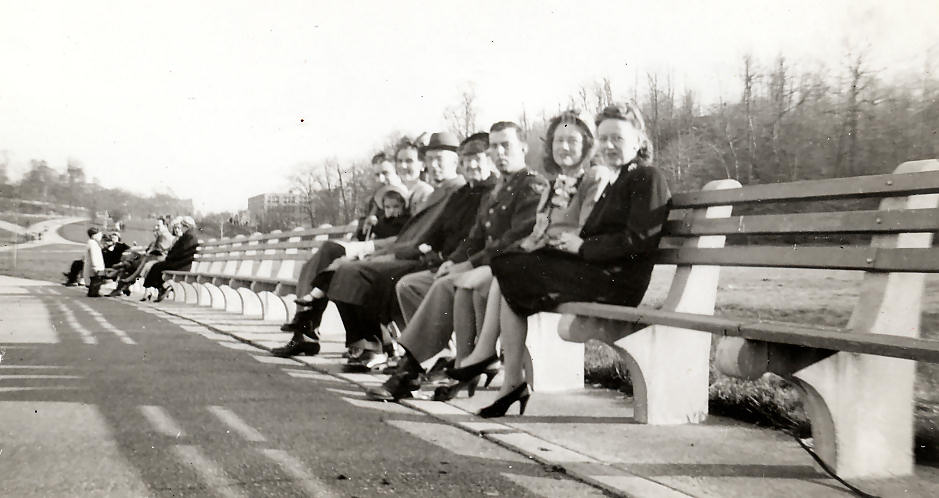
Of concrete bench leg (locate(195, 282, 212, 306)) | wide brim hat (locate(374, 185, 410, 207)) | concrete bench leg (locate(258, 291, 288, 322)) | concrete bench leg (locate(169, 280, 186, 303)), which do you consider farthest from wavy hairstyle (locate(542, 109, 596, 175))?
concrete bench leg (locate(169, 280, 186, 303))

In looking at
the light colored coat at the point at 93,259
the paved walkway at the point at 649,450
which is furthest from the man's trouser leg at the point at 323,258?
the light colored coat at the point at 93,259

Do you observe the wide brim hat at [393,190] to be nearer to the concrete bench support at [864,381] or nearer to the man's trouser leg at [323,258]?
the man's trouser leg at [323,258]

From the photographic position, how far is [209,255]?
17.2 meters

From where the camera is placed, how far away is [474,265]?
575cm

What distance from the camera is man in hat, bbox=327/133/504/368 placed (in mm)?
6262

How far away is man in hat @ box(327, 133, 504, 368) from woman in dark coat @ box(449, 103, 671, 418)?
1460mm

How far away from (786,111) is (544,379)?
1978 mm

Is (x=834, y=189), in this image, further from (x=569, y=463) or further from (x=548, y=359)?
(x=548, y=359)

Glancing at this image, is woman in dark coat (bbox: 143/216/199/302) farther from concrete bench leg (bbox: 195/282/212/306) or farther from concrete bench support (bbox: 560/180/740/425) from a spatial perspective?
concrete bench support (bbox: 560/180/740/425)

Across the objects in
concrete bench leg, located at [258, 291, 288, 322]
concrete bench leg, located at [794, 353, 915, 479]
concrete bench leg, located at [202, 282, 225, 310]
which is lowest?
concrete bench leg, located at [202, 282, 225, 310]

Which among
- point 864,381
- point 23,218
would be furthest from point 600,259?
point 23,218

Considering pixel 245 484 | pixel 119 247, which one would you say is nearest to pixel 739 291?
pixel 245 484

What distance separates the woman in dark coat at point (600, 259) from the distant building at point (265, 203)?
10886 mm

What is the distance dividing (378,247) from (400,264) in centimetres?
89
